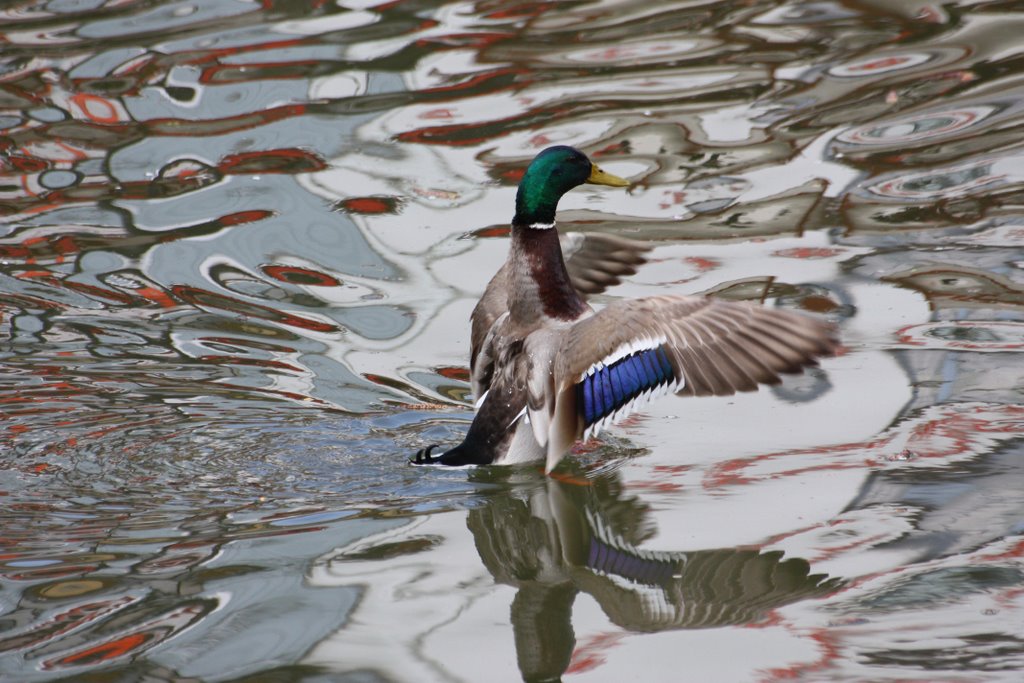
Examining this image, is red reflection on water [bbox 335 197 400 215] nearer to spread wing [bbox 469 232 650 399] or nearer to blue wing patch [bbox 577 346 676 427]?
spread wing [bbox 469 232 650 399]

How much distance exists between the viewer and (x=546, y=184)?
5.51m

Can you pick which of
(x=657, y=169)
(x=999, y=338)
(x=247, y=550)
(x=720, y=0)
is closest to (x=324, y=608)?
(x=247, y=550)

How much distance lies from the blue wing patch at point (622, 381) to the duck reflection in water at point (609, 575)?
0.98 ft

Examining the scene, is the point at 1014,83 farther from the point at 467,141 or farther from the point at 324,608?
the point at 324,608

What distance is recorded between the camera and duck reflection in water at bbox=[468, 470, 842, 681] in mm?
3705

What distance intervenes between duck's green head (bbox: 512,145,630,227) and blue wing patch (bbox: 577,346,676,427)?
34.6 inches

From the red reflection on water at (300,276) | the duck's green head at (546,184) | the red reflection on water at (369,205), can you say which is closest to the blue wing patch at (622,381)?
the duck's green head at (546,184)

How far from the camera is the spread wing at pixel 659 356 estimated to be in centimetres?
453

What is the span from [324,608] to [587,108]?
530cm

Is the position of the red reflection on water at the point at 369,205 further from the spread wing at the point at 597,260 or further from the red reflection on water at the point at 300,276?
the spread wing at the point at 597,260

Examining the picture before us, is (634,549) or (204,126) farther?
(204,126)

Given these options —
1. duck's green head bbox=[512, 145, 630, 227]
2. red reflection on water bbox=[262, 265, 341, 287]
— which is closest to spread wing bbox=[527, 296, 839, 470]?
duck's green head bbox=[512, 145, 630, 227]

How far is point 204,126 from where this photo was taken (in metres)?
8.73

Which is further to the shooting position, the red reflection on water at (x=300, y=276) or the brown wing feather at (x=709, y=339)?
the red reflection on water at (x=300, y=276)
